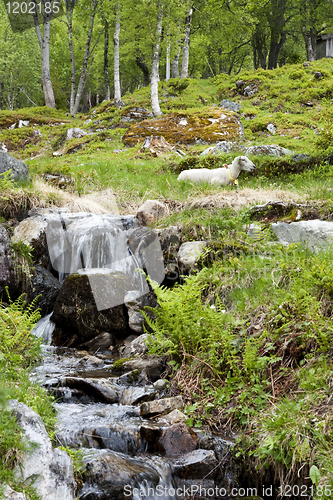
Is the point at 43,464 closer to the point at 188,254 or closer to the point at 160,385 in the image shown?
the point at 160,385

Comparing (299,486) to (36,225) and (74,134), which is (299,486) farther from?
(74,134)

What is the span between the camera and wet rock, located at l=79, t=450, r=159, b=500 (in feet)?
9.59

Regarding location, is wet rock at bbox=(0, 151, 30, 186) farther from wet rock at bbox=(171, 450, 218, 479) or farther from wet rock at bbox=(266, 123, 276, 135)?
wet rock at bbox=(266, 123, 276, 135)

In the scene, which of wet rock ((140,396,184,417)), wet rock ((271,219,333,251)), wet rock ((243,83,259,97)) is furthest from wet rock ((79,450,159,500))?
wet rock ((243,83,259,97))

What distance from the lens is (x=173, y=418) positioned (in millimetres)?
3689

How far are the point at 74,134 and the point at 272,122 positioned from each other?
30.9 feet

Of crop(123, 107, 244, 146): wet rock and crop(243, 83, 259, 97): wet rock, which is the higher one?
crop(243, 83, 259, 97): wet rock

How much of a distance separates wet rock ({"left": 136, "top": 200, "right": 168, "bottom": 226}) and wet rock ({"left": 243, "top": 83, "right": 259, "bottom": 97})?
14422 millimetres

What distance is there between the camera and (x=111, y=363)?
5523 mm

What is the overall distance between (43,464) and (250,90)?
21.4 meters

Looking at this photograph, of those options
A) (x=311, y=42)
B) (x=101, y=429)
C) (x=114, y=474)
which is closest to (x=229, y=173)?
(x=101, y=429)

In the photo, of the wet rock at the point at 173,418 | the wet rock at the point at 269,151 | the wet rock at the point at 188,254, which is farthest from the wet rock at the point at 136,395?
the wet rock at the point at 269,151

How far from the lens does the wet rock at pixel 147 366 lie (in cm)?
479

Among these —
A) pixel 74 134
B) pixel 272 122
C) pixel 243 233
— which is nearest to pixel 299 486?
pixel 243 233
